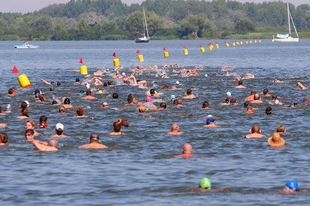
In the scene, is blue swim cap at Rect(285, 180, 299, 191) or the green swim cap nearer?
blue swim cap at Rect(285, 180, 299, 191)

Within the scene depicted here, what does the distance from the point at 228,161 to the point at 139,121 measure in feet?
34.0

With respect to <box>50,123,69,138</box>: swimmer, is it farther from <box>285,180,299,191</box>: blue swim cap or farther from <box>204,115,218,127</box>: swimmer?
<box>285,180,299,191</box>: blue swim cap

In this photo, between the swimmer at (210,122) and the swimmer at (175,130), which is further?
the swimmer at (210,122)

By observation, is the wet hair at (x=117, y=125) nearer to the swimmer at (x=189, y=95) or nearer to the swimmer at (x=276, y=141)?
the swimmer at (x=276, y=141)

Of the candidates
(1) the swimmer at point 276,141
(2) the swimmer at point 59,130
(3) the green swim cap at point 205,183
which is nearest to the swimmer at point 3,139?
(2) the swimmer at point 59,130

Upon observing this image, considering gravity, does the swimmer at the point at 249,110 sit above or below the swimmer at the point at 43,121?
below

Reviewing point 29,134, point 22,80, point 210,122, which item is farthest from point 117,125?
point 22,80

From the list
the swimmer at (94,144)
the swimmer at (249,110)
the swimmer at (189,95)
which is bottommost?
the swimmer at (189,95)

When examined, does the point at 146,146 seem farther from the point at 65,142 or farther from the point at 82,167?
the point at 82,167

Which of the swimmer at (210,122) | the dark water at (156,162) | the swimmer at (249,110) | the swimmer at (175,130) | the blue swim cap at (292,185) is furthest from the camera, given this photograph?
the swimmer at (249,110)

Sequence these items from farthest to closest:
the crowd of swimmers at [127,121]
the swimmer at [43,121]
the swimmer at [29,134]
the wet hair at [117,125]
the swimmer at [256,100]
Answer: the swimmer at [256,100]
the swimmer at [43,121]
the wet hair at [117,125]
the swimmer at [29,134]
the crowd of swimmers at [127,121]

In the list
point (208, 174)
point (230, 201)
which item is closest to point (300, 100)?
point (208, 174)

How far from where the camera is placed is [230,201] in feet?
62.0

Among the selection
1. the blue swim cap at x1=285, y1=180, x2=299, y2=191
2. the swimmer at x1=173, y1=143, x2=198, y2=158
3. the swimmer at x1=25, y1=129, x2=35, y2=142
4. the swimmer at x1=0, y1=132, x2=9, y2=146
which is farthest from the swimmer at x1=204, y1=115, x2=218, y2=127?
the blue swim cap at x1=285, y1=180, x2=299, y2=191
